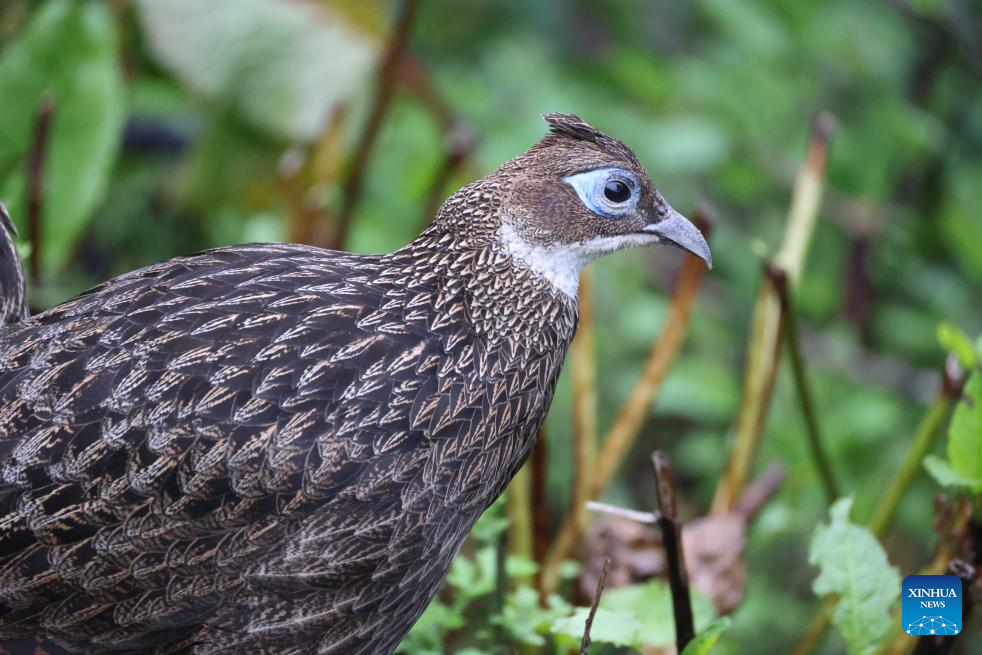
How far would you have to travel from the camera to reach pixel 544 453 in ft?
7.60

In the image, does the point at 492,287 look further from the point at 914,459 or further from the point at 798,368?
the point at 914,459

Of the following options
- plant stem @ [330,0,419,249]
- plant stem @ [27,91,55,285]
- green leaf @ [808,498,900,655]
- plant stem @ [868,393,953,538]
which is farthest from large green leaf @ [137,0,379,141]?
green leaf @ [808,498,900,655]

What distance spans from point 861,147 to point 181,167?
7.85ft

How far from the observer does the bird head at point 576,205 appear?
199cm

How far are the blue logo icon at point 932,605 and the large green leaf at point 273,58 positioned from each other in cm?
216

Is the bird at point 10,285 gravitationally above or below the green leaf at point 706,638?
above

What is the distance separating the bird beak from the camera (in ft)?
6.64

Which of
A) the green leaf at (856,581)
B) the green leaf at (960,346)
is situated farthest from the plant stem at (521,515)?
the green leaf at (960,346)

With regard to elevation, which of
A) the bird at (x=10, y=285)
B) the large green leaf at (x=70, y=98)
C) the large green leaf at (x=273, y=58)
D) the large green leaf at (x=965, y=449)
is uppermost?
the large green leaf at (x=273, y=58)

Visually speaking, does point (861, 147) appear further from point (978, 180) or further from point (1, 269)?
point (1, 269)

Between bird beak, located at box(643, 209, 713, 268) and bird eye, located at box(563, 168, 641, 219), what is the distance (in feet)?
0.20

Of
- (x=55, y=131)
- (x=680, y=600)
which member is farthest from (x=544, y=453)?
(x=55, y=131)

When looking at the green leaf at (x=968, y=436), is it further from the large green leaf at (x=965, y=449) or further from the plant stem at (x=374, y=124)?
the plant stem at (x=374, y=124)

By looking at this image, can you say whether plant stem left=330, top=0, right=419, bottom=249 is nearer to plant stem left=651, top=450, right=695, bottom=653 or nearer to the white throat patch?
the white throat patch
